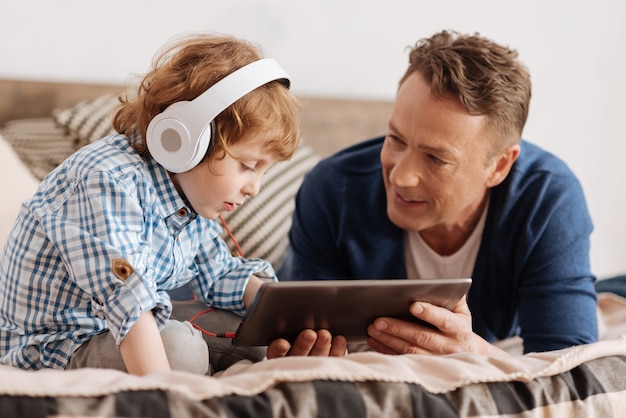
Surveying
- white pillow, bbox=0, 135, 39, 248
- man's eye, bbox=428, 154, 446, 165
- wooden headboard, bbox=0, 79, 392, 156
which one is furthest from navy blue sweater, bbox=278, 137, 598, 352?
white pillow, bbox=0, 135, 39, 248

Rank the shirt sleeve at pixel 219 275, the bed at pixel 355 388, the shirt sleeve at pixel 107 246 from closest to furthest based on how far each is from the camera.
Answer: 1. the bed at pixel 355 388
2. the shirt sleeve at pixel 107 246
3. the shirt sleeve at pixel 219 275

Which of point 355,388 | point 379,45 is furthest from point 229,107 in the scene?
point 379,45

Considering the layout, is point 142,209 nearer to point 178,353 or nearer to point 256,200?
point 178,353

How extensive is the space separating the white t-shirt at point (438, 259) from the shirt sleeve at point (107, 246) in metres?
0.76

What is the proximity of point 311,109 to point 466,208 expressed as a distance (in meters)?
0.64

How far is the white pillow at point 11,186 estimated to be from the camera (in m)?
1.44

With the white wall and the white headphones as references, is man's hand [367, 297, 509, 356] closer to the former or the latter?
the white headphones

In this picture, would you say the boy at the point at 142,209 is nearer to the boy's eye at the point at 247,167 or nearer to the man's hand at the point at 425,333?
the boy's eye at the point at 247,167

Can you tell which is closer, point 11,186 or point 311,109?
point 11,186

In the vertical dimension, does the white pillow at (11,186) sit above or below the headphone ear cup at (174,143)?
below

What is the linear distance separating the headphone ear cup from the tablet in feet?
0.68

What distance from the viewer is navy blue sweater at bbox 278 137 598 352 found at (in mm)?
1521

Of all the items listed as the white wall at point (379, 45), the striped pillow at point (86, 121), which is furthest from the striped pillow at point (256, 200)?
the white wall at point (379, 45)

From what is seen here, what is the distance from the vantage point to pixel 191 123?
1039mm
